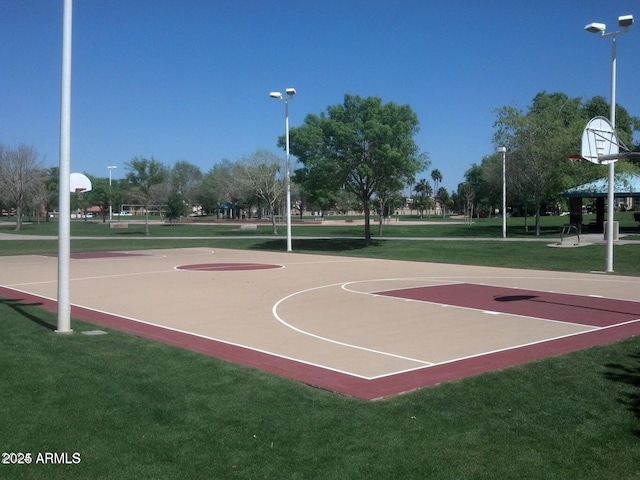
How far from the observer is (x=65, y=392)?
7.77m

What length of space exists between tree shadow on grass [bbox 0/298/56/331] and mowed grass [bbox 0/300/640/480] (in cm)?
306

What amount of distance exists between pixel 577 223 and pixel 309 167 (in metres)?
22.0

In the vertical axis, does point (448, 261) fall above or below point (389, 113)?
below

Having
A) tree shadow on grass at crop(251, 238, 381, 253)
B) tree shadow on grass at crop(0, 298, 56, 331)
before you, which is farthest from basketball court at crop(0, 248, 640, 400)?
tree shadow on grass at crop(251, 238, 381, 253)

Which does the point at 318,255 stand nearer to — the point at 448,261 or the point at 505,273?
the point at 448,261

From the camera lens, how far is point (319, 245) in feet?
134

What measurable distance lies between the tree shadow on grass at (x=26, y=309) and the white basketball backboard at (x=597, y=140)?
38.5 ft

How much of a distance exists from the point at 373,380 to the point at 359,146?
28051mm

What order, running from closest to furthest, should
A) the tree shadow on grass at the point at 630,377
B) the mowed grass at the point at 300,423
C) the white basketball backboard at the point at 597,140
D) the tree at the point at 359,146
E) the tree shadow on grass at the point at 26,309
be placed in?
the mowed grass at the point at 300,423, the tree shadow on grass at the point at 630,377, the tree shadow on grass at the point at 26,309, the white basketball backboard at the point at 597,140, the tree at the point at 359,146

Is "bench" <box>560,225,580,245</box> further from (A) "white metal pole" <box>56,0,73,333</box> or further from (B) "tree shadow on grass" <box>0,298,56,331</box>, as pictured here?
(A) "white metal pole" <box>56,0,73,333</box>

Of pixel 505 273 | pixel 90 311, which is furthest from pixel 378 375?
pixel 505 273

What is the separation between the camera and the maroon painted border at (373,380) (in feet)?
27.7

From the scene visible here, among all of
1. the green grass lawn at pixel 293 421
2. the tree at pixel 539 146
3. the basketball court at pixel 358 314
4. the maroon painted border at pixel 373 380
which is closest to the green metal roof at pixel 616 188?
the tree at pixel 539 146

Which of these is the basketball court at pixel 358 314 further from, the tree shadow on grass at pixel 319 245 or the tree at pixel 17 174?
the tree at pixel 17 174
